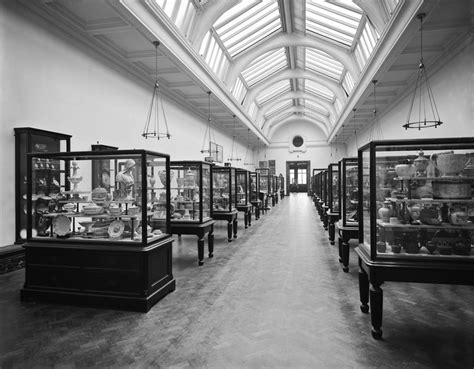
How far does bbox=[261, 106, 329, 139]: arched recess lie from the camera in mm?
29875

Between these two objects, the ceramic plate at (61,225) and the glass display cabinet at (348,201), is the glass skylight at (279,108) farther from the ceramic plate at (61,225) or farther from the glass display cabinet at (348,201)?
the ceramic plate at (61,225)

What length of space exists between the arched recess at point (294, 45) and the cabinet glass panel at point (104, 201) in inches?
461

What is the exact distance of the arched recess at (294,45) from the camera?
14.2 meters

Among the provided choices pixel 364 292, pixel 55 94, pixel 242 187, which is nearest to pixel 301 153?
pixel 242 187

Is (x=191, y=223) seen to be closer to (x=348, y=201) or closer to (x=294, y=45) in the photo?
(x=348, y=201)

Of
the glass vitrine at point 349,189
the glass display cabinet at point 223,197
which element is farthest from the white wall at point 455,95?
the glass display cabinet at point 223,197

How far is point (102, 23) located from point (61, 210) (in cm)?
493

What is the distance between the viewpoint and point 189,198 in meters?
6.55

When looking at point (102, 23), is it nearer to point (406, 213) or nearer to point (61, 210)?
point (61, 210)

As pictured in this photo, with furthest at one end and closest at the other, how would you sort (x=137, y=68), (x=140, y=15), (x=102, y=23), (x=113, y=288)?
(x=137, y=68), (x=102, y=23), (x=140, y=15), (x=113, y=288)

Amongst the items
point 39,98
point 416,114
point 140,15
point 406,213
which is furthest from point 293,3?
point 406,213

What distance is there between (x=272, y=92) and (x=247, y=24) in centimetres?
1105

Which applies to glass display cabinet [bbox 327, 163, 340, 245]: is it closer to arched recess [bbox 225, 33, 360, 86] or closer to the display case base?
the display case base

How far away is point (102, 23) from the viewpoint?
24.1ft
